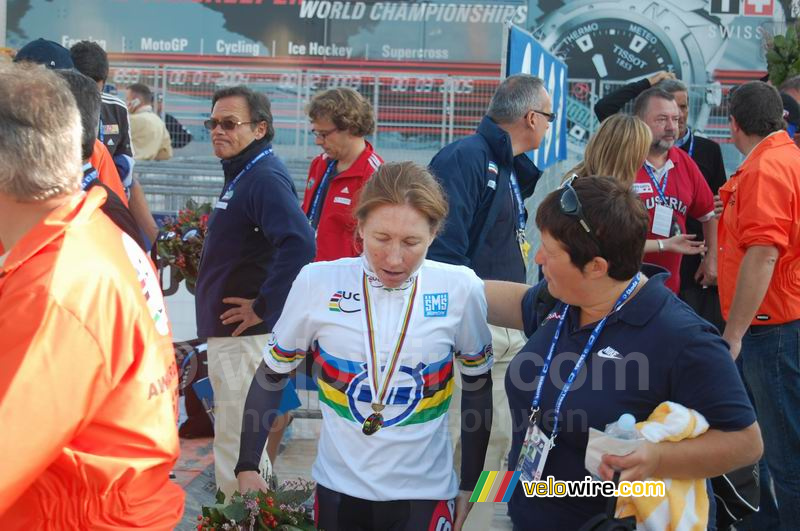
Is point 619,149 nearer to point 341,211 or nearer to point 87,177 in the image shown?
point 341,211

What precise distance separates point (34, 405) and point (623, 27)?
Answer: 56.4 ft

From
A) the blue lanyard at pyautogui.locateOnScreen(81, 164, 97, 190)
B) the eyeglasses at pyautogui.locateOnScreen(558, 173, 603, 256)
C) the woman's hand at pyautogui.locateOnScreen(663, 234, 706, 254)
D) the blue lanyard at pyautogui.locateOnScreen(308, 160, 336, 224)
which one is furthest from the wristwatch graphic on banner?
the eyeglasses at pyautogui.locateOnScreen(558, 173, 603, 256)

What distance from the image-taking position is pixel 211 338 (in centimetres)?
475

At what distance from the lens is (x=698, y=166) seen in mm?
6000

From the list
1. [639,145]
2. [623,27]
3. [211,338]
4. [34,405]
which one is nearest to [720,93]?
[623,27]

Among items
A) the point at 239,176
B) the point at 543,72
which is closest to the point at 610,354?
the point at 239,176

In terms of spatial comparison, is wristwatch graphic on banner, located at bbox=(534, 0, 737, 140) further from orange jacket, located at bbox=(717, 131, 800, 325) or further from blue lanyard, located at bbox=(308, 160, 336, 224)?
orange jacket, located at bbox=(717, 131, 800, 325)

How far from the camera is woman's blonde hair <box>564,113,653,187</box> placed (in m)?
4.54

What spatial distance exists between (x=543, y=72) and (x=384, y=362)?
3.60m

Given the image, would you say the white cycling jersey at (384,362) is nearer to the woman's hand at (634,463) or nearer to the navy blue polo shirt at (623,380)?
the navy blue polo shirt at (623,380)

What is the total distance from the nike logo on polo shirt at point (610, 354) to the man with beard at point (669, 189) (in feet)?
8.34

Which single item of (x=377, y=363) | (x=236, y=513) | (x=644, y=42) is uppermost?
(x=644, y=42)

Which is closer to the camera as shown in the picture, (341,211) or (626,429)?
(626,429)

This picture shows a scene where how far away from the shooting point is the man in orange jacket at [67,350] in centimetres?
171
